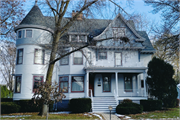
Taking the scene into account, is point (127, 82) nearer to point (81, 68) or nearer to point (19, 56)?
point (81, 68)

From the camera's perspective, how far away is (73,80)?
18.9 metres

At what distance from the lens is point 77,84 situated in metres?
18.9

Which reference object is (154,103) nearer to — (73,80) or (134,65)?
(134,65)

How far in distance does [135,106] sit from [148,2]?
328 inches

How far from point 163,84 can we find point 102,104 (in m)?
6.29

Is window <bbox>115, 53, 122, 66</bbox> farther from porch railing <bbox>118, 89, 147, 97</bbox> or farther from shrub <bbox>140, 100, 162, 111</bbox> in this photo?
shrub <bbox>140, 100, 162, 111</bbox>

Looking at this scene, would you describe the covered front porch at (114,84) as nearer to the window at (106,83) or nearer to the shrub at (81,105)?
the window at (106,83)

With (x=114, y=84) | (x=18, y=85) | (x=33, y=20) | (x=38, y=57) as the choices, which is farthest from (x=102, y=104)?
(x=33, y=20)

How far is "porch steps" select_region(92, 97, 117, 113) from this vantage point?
16.0m

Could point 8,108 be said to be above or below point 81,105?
below

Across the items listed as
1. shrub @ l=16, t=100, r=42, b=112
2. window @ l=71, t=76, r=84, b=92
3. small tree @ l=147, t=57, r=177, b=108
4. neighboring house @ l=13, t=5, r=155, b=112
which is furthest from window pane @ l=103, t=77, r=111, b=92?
shrub @ l=16, t=100, r=42, b=112

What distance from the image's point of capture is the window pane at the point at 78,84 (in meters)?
18.8

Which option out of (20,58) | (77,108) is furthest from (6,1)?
(77,108)

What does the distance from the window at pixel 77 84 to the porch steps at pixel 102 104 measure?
220cm
